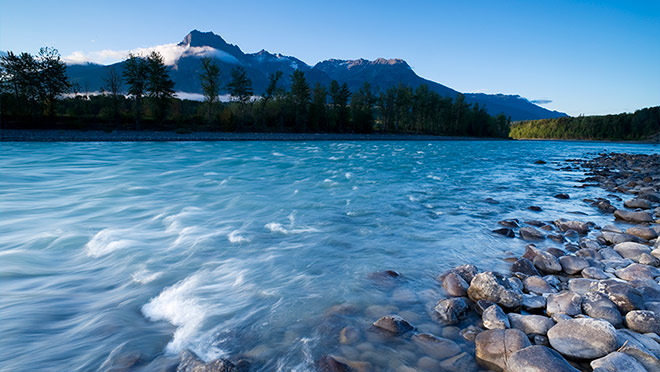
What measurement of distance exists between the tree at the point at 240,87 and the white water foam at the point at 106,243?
6303cm

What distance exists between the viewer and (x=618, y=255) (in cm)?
616

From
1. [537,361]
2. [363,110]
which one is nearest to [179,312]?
[537,361]

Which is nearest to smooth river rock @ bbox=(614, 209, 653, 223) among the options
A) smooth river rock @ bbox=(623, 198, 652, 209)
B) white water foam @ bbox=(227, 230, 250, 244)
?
smooth river rock @ bbox=(623, 198, 652, 209)

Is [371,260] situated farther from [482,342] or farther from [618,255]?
[618,255]

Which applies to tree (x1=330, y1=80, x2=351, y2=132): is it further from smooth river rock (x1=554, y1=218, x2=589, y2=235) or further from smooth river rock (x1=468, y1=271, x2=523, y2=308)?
smooth river rock (x1=468, y1=271, x2=523, y2=308)

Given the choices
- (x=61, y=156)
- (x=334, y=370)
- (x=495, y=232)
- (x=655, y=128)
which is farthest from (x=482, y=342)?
(x=655, y=128)

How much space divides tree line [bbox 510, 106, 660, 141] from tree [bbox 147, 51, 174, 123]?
180 m

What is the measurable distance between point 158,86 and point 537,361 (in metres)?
67.6

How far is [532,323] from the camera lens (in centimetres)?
382

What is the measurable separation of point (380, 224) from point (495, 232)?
2970mm

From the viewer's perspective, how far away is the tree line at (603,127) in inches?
5374

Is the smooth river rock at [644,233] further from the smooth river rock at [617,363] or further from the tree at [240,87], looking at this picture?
the tree at [240,87]

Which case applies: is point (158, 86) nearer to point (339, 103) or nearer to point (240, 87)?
point (240, 87)

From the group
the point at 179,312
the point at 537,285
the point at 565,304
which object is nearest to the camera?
the point at 565,304
